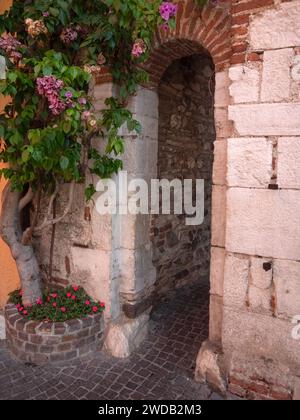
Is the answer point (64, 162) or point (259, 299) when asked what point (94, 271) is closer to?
point (64, 162)

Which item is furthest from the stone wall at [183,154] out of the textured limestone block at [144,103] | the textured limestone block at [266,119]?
the textured limestone block at [266,119]

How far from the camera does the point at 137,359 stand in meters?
3.31

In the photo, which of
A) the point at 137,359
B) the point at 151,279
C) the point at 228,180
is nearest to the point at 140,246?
the point at 151,279

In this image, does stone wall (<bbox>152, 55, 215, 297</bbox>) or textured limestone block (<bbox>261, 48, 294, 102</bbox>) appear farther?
stone wall (<bbox>152, 55, 215, 297</bbox>)

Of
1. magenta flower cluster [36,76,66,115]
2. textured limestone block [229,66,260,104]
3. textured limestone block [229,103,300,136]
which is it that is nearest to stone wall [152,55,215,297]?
textured limestone block [229,66,260,104]

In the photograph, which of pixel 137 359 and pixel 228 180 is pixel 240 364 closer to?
pixel 137 359

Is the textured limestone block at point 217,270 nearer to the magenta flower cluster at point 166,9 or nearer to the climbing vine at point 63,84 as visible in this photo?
the climbing vine at point 63,84

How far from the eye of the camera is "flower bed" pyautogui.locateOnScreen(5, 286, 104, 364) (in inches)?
126

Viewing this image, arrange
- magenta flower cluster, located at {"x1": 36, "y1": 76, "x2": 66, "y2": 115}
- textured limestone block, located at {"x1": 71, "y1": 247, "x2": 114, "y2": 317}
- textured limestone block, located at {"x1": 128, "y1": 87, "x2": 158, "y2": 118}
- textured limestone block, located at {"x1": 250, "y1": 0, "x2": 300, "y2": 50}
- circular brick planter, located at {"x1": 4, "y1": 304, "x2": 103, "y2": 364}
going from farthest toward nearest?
1. textured limestone block, located at {"x1": 71, "y1": 247, "x2": 114, "y2": 317}
2. textured limestone block, located at {"x1": 128, "y1": 87, "x2": 158, "y2": 118}
3. circular brick planter, located at {"x1": 4, "y1": 304, "x2": 103, "y2": 364}
4. magenta flower cluster, located at {"x1": 36, "y1": 76, "x2": 66, "y2": 115}
5. textured limestone block, located at {"x1": 250, "y1": 0, "x2": 300, "y2": 50}

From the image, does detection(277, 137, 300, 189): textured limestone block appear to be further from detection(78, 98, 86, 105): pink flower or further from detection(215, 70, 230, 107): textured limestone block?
detection(78, 98, 86, 105): pink flower

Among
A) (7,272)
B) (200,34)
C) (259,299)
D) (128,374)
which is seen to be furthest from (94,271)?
(200,34)

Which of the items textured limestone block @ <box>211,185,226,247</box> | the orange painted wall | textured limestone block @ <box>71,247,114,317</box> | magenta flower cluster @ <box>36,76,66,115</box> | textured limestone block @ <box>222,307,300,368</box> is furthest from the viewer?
the orange painted wall

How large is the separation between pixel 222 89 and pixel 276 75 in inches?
19.4

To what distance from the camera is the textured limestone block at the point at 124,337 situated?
3350mm
